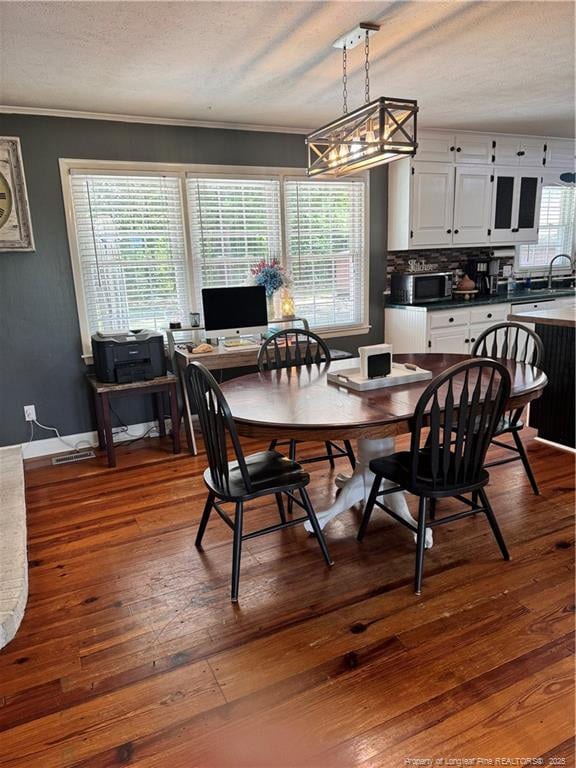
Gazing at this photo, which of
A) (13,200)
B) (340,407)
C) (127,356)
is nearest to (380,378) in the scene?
(340,407)

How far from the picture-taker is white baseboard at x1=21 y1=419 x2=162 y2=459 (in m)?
3.82

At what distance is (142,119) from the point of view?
373cm

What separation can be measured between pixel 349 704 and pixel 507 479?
75.8 inches

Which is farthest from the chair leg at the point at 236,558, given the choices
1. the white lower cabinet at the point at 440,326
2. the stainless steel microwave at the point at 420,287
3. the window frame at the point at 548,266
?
the window frame at the point at 548,266

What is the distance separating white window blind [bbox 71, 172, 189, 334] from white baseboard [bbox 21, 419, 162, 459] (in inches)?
32.1

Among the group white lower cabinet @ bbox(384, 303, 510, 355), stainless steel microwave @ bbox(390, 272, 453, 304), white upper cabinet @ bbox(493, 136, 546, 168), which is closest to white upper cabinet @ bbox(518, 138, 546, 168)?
white upper cabinet @ bbox(493, 136, 546, 168)

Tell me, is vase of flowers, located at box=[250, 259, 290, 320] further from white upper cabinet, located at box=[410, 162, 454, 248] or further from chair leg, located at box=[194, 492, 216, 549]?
chair leg, located at box=[194, 492, 216, 549]

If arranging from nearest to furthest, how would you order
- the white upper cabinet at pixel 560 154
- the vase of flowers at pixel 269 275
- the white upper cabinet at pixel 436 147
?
the vase of flowers at pixel 269 275, the white upper cabinet at pixel 436 147, the white upper cabinet at pixel 560 154

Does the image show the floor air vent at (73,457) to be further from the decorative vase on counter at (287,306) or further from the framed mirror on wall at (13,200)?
the decorative vase on counter at (287,306)

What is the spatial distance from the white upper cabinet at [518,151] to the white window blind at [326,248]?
57.8 inches

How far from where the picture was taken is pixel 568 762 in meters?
1.40

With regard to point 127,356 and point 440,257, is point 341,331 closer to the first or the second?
point 440,257

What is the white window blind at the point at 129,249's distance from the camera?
3748mm

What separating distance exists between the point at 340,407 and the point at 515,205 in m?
4.13
